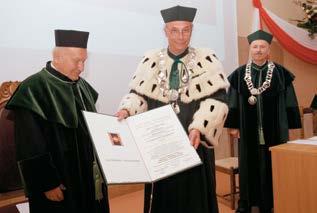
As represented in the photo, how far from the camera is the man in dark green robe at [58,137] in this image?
1825 mm

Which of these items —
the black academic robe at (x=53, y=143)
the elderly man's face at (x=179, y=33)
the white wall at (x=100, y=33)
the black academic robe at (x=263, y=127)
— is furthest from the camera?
the black academic robe at (x=263, y=127)

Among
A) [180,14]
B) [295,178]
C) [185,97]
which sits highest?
[180,14]

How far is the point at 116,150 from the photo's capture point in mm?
1780

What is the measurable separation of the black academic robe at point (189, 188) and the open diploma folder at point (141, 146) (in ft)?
0.74

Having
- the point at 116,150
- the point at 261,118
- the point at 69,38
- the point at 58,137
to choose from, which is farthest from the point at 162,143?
the point at 261,118

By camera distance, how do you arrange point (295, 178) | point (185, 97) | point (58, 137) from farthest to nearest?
point (295, 178) → point (185, 97) → point (58, 137)

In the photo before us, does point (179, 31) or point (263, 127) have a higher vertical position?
point (179, 31)

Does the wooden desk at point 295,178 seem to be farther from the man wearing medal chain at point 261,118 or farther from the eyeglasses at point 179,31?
the eyeglasses at point 179,31

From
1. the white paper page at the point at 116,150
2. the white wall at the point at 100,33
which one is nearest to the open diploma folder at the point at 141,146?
the white paper page at the point at 116,150

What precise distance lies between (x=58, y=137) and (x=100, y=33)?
205 cm

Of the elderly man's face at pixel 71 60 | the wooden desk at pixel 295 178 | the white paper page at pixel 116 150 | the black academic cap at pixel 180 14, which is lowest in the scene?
the wooden desk at pixel 295 178

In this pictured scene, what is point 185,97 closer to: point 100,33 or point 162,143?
point 162,143

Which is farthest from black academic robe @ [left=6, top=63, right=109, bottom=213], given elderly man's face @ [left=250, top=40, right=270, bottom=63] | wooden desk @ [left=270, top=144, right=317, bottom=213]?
elderly man's face @ [left=250, top=40, right=270, bottom=63]

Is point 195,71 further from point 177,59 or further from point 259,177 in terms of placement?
point 259,177
